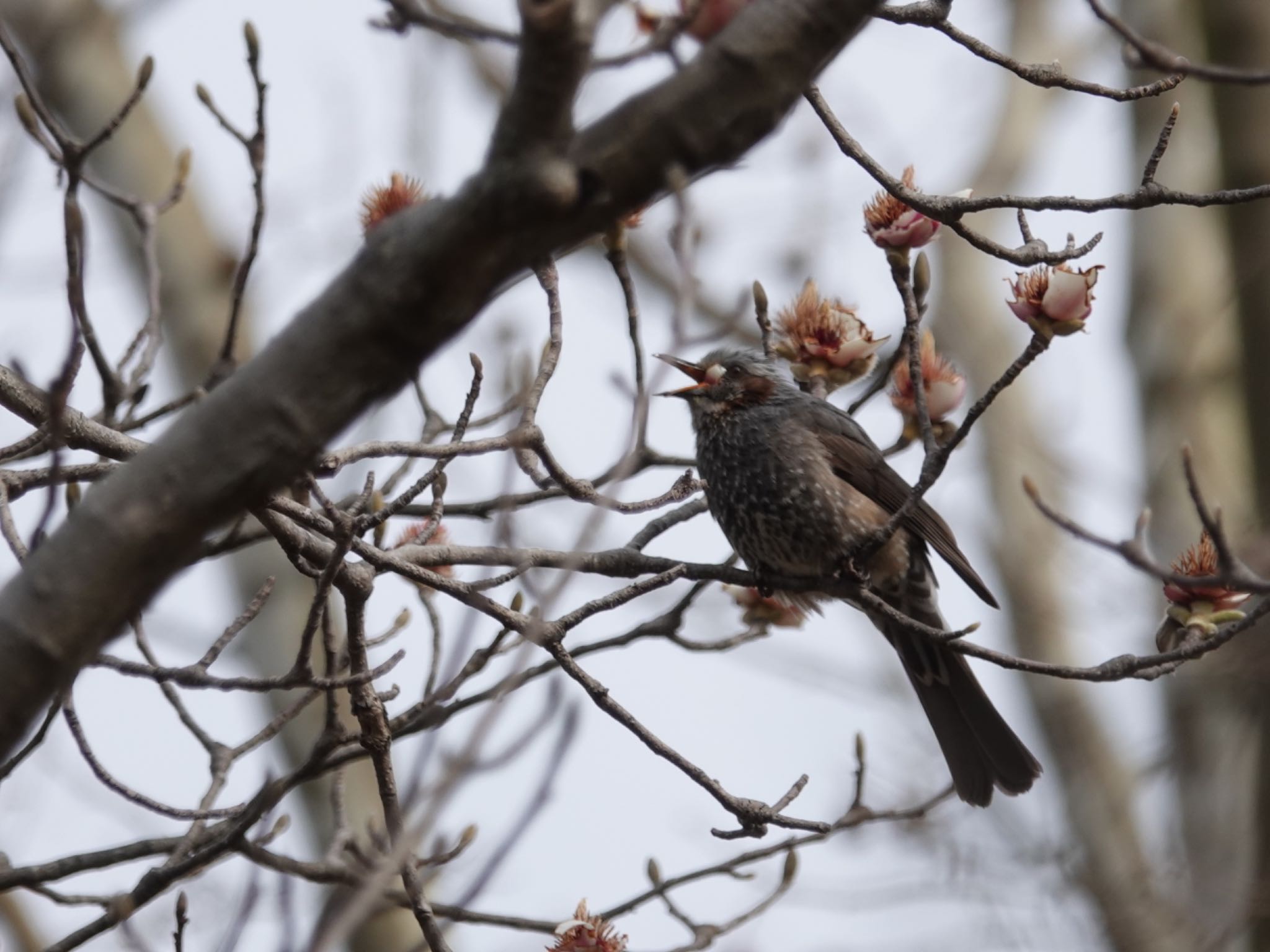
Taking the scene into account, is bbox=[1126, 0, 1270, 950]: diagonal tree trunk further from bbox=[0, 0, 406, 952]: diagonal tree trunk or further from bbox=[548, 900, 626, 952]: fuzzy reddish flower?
bbox=[548, 900, 626, 952]: fuzzy reddish flower

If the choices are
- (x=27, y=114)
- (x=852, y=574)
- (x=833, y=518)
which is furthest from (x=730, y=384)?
(x=27, y=114)

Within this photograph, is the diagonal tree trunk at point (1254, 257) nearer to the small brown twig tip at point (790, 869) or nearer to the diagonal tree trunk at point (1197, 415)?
the diagonal tree trunk at point (1197, 415)

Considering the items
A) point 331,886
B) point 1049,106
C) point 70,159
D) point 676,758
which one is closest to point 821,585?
point 676,758

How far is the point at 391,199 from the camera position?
323 centimetres

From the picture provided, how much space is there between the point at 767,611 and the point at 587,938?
139 centimetres

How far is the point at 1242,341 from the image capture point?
7.93 metres

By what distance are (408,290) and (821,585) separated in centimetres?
239

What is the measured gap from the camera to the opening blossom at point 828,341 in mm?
3637

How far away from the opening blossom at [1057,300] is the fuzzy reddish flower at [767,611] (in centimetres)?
141

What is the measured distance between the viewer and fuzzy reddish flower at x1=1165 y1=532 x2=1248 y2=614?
290cm

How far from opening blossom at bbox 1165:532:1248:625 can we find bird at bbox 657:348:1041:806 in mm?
1210

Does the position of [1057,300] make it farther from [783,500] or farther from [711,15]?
[783,500]

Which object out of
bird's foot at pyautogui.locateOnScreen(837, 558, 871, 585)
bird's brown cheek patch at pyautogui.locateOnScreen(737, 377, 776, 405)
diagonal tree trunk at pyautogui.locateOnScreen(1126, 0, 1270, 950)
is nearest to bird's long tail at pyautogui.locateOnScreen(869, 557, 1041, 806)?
bird's foot at pyautogui.locateOnScreen(837, 558, 871, 585)

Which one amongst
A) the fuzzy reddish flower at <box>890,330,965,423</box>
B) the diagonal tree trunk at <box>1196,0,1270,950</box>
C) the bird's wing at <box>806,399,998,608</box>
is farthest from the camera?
the diagonal tree trunk at <box>1196,0,1270,950</box>
